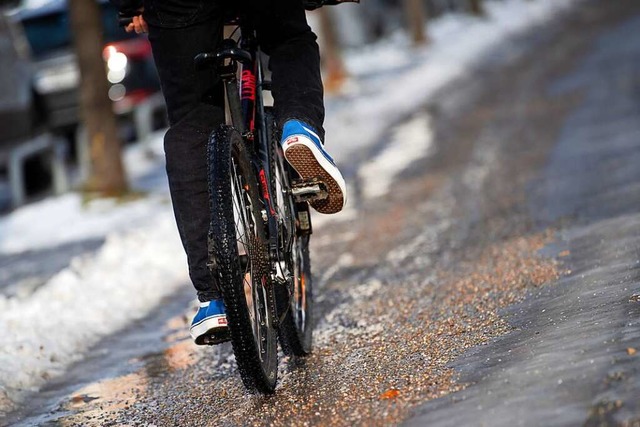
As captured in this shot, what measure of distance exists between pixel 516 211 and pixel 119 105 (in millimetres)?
9926

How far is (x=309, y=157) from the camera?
4.01m

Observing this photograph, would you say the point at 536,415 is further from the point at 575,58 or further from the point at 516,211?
the point at 575,58

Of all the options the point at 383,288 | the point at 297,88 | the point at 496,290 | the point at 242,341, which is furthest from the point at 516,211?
the point at 242,341

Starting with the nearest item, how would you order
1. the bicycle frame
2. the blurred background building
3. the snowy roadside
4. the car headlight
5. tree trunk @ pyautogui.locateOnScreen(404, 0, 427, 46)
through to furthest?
the bicycle frame
the snowy roadside
the blurred background building
the car headlight
tree trunk @ pyautogui.locateOnScreen(404, 0, 427, 46)

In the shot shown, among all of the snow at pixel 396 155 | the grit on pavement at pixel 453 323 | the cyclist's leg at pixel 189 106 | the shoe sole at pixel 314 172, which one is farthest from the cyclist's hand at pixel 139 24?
the snow at pixel 396 155

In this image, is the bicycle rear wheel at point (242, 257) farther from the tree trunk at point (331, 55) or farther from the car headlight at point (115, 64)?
the tree trunk at point (331, 55)

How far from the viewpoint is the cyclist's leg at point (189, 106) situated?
3883 millimetres

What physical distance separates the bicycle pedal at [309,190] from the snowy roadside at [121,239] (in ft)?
5.22

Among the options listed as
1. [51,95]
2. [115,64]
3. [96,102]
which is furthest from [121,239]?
[51,95]

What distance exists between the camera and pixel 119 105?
16.3 m

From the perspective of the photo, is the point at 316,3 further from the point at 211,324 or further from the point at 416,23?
the point at 416,23

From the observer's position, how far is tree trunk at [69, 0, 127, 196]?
11.6 meters

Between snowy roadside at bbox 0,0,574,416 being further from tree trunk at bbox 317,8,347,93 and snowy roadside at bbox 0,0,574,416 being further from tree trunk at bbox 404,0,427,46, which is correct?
tree trunk at bbox 404,0,427,46

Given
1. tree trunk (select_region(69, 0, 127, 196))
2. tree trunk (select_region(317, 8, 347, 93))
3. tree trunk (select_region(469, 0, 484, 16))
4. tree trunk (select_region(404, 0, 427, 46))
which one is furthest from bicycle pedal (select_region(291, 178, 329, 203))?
tree trunk (select_region(469, 0, 484, 16))
